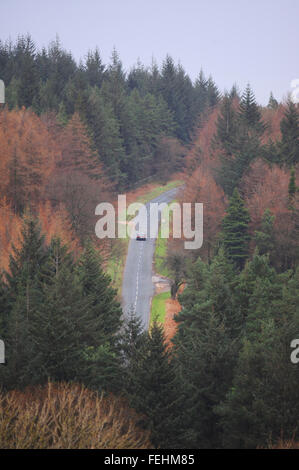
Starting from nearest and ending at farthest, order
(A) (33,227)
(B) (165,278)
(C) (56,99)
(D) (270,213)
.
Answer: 1. (A) (33,227)
2. (D) (270,213)
3. (B) (165,278)
4. (C) (56,99)

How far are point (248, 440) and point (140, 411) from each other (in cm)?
444

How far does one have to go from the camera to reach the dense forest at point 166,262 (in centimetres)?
1966

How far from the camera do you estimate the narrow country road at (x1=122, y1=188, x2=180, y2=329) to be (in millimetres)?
42250

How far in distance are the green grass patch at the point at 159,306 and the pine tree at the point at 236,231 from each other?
24.0ft

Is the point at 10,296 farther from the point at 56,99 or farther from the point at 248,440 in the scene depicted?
the point at 56,99

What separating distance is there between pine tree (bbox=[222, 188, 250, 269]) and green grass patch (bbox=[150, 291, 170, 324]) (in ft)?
24.0

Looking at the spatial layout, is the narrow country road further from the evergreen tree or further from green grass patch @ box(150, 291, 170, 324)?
the evergreen tree

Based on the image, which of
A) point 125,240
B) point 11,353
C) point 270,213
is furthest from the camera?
point 125,240

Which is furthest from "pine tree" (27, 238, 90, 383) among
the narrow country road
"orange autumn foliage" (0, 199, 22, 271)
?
the narrow country road

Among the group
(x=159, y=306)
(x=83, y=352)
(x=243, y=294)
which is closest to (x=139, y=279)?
(x=159, y=306)

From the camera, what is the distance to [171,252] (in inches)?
1800

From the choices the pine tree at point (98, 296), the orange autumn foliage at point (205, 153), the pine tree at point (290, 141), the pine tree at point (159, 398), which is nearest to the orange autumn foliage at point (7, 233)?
the pine tree at point (98, 296)

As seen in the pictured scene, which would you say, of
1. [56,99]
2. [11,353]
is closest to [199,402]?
[11,353]

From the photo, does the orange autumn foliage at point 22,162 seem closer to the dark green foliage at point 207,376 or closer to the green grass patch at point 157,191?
the green grass patch at point 157,191
